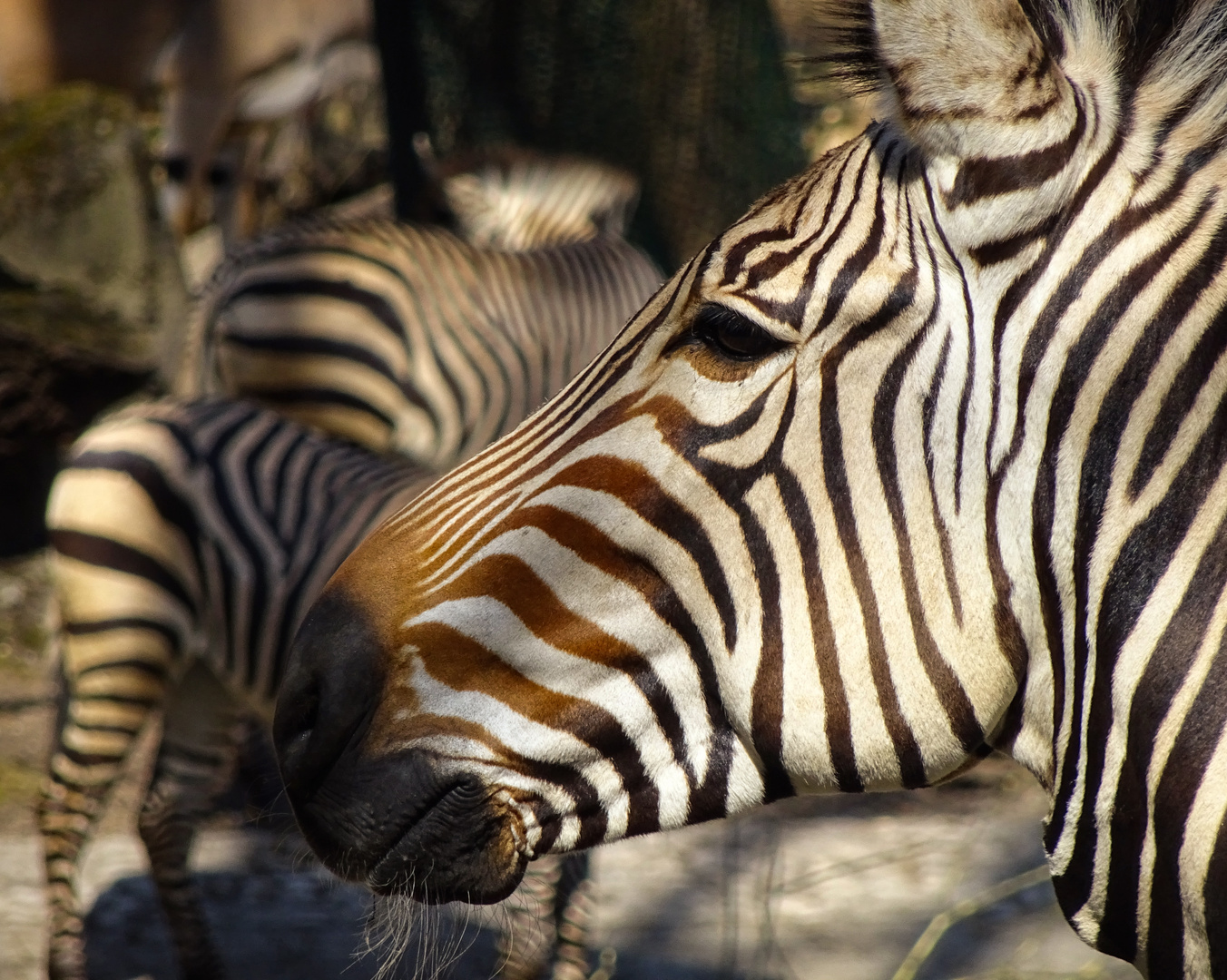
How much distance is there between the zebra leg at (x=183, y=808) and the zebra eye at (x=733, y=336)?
143 inches

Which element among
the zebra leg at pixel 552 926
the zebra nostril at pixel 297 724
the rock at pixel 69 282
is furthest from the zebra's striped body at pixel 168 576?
the rock at pixel 69 282

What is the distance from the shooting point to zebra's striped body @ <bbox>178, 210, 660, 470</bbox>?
18.1 feet

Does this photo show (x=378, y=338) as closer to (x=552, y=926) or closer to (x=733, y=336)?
(x=552, y=926)

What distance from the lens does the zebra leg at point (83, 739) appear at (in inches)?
158

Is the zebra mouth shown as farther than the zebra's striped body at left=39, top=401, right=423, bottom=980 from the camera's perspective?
No

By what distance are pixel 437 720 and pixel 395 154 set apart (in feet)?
19.9

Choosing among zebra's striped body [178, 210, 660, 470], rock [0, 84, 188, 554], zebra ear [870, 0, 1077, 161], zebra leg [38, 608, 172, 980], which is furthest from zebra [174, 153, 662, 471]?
zebra ear [870, 0, 1077, 161]

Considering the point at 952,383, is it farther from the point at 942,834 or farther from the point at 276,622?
the point at 942,834

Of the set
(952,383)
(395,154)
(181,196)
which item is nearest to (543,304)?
(395,154)

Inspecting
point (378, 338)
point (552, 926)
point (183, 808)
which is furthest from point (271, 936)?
point (378, 338)

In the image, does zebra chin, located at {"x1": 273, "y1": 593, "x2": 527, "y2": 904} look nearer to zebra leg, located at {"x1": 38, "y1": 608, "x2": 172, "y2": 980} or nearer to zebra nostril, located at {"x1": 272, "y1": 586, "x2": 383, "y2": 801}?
zebra nostril, located at {"x1": 272, "y1": 586, "x2": 383, "y2": 801}

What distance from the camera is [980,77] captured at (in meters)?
1.26

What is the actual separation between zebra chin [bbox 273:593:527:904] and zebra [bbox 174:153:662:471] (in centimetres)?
412

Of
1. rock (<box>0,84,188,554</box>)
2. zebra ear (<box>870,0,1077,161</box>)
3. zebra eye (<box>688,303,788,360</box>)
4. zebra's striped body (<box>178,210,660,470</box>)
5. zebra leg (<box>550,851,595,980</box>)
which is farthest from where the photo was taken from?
rock (<box>0,84,188,554</box>)
